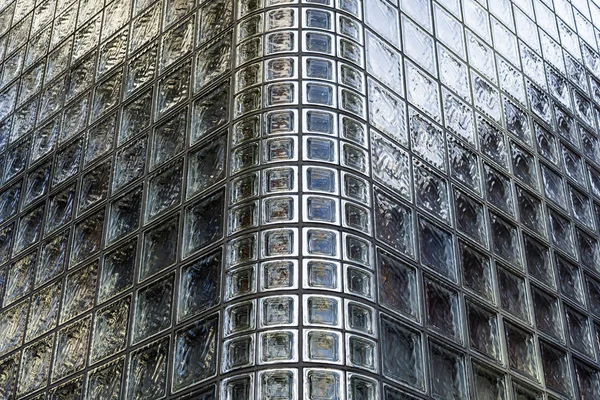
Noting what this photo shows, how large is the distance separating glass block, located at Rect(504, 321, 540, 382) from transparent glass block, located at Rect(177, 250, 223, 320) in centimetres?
279

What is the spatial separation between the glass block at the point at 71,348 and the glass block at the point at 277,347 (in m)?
2.30

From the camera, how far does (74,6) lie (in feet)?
41.7

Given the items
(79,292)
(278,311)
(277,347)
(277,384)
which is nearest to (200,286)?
(278,311)

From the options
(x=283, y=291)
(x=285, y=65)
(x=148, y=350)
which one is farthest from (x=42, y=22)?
(x=283, y=291)

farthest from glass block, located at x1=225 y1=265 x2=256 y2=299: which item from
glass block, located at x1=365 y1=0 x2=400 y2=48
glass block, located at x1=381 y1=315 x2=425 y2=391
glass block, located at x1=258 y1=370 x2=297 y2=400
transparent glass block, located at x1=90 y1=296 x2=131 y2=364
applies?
glass block, located at x1=365 y1=0 x2=400 y2=48

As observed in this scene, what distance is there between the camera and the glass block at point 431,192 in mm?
9273

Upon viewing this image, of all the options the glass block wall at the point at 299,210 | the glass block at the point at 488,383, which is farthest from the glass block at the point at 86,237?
the glass block at the point at 488,383

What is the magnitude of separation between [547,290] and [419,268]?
2.02m

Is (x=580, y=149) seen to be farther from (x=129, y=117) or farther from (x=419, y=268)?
(x=129, y=117)

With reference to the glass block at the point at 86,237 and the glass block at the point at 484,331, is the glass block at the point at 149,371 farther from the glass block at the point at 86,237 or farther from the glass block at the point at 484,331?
the glass block at the point at 484,331

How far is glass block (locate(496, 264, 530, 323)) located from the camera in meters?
9.61

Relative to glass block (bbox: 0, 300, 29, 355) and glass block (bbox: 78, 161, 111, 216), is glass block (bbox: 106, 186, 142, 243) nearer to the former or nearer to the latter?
glass block (bbox: 78, 161, 111, 216)

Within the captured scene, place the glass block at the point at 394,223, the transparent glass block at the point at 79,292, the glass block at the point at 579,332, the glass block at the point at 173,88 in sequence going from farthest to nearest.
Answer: the glass block at the point at 579,332 → the glass block at the point at 173,88 → the transparent glass block at the point at 79,292 → the glass block at the point at 394,223

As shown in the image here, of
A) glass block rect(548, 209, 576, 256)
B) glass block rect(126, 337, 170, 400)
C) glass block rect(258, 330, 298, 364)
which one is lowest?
glass block rect(258, 330, 298, 364)
